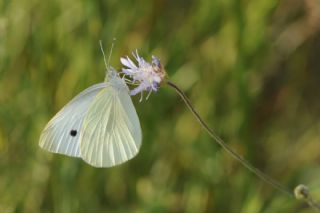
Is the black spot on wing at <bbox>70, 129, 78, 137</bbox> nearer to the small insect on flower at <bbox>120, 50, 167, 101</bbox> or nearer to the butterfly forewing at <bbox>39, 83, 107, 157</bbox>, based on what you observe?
the butterfly forewing at <bbox>39, 83, 107, 157</bbox>

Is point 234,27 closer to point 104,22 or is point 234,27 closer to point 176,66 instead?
point 176,66

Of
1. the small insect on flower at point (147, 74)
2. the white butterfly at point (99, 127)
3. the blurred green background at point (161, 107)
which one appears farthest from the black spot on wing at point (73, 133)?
the blurred green background at point (161, 107)

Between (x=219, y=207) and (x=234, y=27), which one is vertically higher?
(x=234, y=27)

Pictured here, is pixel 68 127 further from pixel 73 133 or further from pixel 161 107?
pixel 161 107

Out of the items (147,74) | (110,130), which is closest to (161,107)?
(110,130)

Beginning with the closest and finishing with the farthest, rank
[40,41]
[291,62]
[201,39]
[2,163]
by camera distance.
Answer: [2,163], [40,41], [201,39], [291,62]

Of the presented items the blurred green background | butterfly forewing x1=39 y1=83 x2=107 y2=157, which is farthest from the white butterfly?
the blurred green background

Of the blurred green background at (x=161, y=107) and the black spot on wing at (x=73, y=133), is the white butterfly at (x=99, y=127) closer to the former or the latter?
the black spot on wing at (x=73, y=133)

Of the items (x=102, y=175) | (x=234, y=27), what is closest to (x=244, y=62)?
(x=234, y=27)
